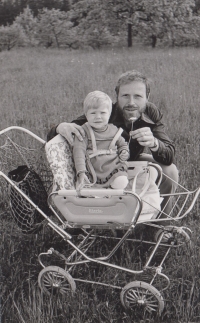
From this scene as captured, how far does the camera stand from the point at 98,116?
2.68m

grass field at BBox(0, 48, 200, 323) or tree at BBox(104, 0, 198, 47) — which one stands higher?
tree at BBox(104, 0, 198, 47)

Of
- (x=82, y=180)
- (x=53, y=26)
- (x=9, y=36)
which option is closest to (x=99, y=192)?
(x=82, y=180)

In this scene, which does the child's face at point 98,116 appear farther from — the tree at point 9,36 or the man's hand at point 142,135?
the tree at point 9,36

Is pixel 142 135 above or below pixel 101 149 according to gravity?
above

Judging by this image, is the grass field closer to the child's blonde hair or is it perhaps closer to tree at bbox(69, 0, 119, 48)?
tree at bbox(69, 0, 119, 48)

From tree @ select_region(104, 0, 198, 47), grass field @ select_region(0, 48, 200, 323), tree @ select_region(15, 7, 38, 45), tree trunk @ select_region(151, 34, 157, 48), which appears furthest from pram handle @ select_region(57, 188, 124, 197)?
tree trunk @ select_region(151, 34, 157, 48)

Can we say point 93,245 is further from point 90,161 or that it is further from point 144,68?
point 144,68

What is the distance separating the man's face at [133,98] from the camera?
2.96 m

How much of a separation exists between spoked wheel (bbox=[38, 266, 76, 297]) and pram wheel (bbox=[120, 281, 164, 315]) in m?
0.32

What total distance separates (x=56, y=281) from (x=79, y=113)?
3711 millimetres

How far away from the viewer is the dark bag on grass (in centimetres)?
280

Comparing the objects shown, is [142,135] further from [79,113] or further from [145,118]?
[79,113]

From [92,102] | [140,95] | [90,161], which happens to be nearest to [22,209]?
[90,161]

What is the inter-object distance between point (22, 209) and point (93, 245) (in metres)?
0.57
